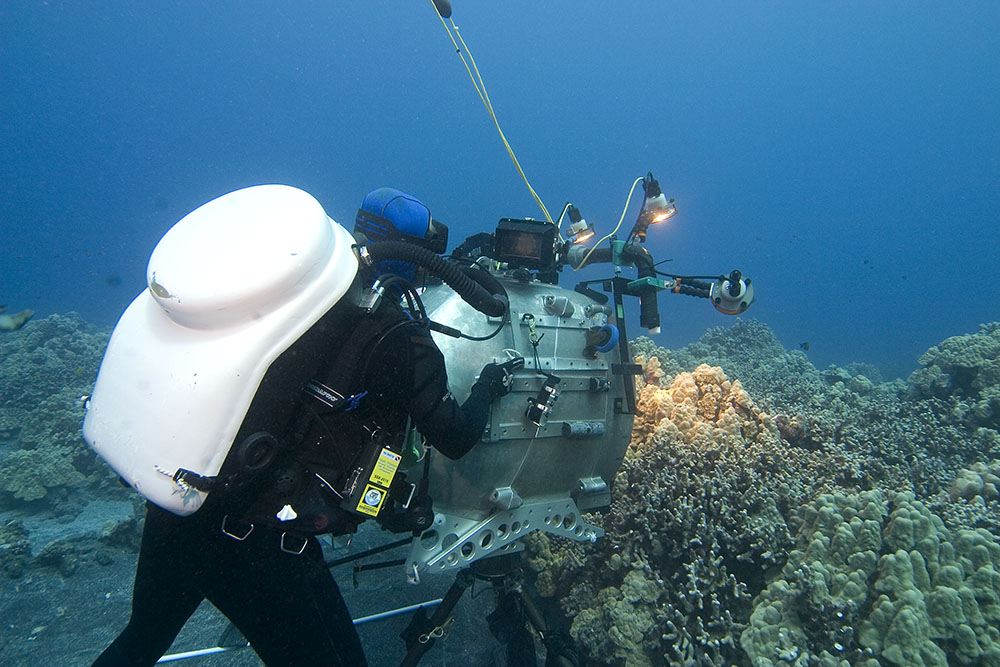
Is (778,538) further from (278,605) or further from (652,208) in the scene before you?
(278,605)

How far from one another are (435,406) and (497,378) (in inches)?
31.8

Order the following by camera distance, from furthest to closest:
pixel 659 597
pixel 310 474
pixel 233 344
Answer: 1. pixel 659 597
2. pixel 310 474
3. pixel 233 344

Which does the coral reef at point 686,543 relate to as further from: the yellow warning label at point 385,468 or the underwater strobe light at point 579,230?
the yellow warning label at point 385,468

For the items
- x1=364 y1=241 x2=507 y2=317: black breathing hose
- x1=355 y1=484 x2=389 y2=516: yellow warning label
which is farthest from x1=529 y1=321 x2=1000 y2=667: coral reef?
x1=364 y1=241 x2=507 y2=317: black breathing hose

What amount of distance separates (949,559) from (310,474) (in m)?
3.95

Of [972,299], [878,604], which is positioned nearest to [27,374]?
[878,604]

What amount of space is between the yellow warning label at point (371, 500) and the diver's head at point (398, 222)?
1.23 m

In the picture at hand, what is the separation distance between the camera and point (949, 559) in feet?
9.66

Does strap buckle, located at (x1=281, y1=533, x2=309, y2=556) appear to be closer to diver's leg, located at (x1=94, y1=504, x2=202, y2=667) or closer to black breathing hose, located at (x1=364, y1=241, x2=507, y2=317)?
diver's leg, located at (x1=94, y1=504, x2=202, y2=667)

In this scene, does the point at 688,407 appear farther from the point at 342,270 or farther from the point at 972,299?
the point at 972,299

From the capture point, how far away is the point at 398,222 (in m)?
2.77

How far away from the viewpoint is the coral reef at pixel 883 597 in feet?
8.50

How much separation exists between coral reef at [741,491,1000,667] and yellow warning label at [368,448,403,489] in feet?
8.30

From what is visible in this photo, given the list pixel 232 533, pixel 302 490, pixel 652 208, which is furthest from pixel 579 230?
pixel 232 533
